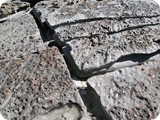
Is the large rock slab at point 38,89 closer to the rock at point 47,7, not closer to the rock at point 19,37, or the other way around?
the rock at point 19,37

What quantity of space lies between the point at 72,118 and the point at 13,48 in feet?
2.15

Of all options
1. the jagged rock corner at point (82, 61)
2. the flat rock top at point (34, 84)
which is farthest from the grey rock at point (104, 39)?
the flat rock top at point (34, 84)

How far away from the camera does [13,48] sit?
2.00 meters

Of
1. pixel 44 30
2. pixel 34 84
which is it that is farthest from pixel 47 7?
pixel 34 84

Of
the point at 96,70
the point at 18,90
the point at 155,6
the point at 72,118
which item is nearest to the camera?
the point at 72,118

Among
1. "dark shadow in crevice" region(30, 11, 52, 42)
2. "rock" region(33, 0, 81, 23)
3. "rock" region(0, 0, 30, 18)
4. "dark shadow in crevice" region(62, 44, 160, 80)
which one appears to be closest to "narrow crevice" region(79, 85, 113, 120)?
"dark shadow in crevice" region(62, 44, 160, 80)

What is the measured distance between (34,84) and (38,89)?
45 millimetres

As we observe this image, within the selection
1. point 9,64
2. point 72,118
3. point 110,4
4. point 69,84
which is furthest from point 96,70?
point 110,4

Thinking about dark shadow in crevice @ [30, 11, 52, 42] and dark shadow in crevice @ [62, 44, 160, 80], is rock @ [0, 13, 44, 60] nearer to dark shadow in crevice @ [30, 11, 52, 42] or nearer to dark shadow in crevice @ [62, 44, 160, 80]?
dark shadow in crevice @ [30, 11, 52, 42]

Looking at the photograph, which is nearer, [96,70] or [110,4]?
[96,70]

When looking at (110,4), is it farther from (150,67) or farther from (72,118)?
(72,118)

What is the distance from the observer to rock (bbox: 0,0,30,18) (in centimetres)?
253

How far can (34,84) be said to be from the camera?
170 cm

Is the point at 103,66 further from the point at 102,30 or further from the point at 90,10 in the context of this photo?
the point at 90,10
